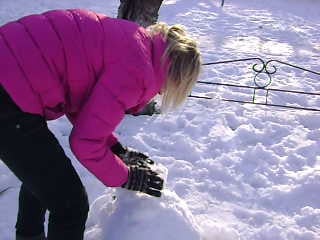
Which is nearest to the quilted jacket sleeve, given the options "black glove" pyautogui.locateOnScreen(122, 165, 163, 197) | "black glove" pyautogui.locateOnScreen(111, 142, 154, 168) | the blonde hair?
the blonde hair

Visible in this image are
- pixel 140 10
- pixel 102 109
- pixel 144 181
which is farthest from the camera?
pixel 140 10

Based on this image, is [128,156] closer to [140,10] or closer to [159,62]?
[159,62]

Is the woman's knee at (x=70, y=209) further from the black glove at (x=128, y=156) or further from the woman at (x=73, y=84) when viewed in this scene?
the black glove at (x=128, y=156)

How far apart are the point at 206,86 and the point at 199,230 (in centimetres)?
259

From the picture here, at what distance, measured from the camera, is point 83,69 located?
5.79ft

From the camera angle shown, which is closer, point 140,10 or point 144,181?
point 144,181

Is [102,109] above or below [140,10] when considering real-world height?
above

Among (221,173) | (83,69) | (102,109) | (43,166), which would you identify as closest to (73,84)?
(83,69)

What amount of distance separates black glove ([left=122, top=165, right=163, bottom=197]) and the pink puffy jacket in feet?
0.86

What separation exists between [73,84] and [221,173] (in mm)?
1700

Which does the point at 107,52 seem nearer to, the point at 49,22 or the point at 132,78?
the point at 132,78

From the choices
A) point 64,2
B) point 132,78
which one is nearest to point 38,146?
point 132,78

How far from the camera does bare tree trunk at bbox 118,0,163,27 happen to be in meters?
3.63

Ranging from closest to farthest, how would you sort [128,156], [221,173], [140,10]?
[128,156], [221,173], [140,10]
